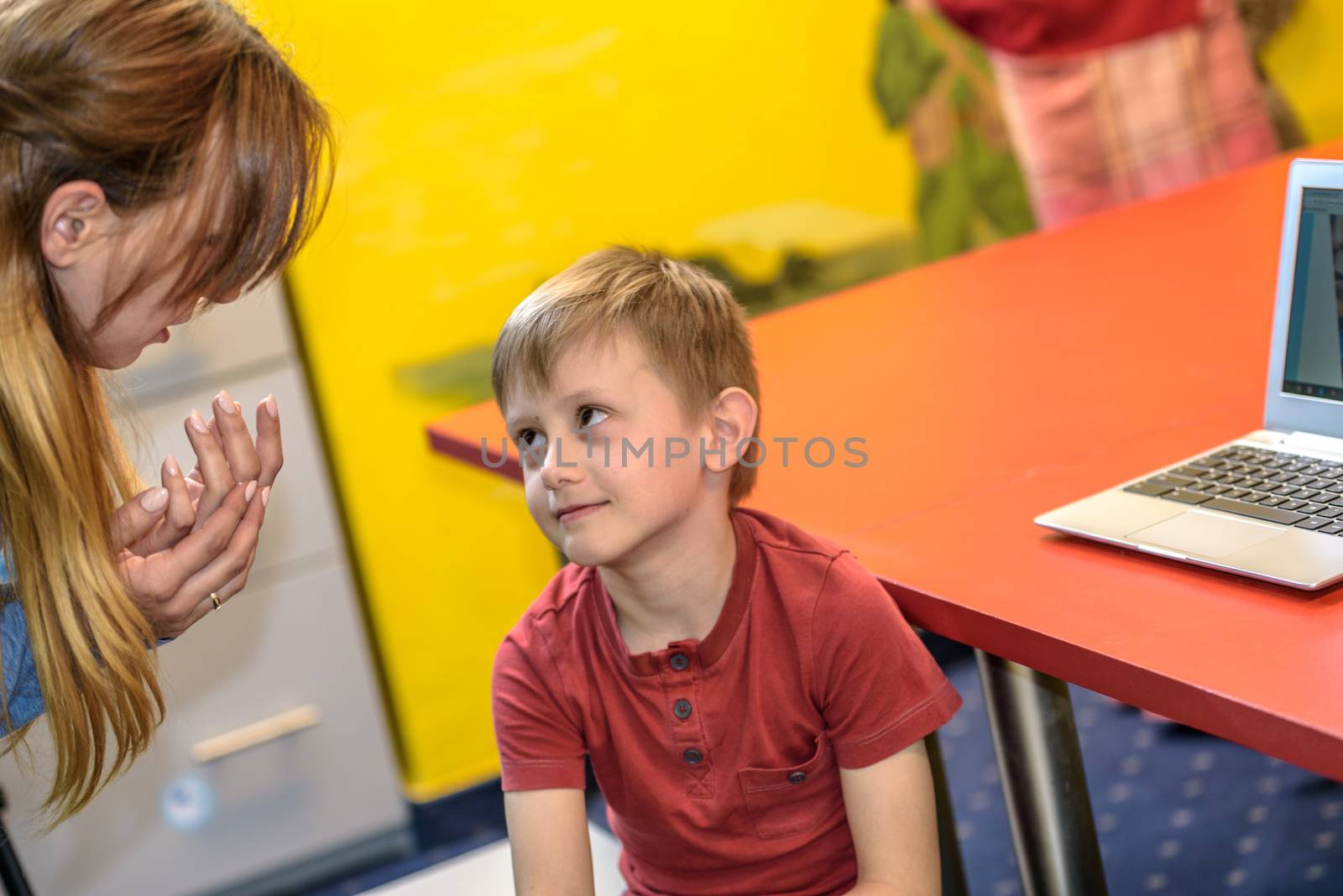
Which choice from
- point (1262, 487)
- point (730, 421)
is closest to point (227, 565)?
point (730, 421)

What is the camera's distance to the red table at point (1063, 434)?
0.80m

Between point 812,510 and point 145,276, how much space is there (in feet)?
1.75

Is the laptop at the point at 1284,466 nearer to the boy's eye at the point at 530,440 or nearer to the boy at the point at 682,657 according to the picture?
the boy at the point at 682,657

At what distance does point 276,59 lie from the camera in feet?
3.10

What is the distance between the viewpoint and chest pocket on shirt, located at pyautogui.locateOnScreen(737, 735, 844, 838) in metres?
A: 1.00

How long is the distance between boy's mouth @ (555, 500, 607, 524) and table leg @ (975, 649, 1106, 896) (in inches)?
13.8

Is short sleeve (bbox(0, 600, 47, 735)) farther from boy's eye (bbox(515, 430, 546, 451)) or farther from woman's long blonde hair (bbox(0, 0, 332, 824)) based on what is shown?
boy's eye (bbox(515, 430, 546, 451))

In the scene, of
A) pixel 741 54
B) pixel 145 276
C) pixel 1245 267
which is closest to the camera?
pixel 145 276

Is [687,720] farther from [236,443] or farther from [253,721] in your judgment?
[253,721]

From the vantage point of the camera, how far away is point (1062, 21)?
2406 mm

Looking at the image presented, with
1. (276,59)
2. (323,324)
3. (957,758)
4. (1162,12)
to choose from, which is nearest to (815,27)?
(1162,12)

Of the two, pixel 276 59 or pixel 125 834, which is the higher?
pixel 276 59

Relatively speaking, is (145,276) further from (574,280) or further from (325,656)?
(325,656)

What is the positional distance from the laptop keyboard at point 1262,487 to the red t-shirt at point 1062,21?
1.50m
